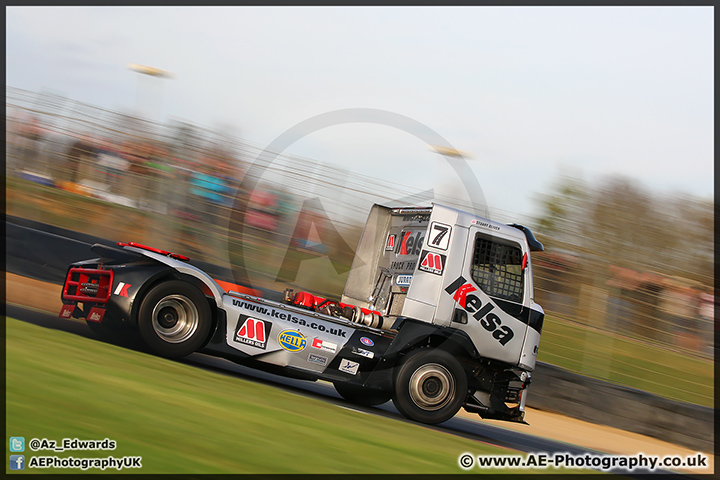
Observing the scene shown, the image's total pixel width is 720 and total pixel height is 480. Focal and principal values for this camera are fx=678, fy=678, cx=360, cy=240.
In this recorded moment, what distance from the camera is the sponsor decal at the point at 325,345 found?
7.84m

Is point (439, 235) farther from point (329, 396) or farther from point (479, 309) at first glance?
point (329, 396)

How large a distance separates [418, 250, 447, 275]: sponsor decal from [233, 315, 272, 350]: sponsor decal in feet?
6.42

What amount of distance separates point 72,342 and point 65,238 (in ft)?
11.4

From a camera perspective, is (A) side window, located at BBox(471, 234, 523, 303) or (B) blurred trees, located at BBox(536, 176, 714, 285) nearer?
(A) side window, located at BBox(471, 234, 523, 303)

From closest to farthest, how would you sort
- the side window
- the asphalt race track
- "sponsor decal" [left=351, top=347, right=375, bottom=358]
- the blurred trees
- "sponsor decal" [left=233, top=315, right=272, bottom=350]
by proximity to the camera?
"sponsor decal" [left=233, top=315, right=272, bottom=350]
"sponsor decal" [left=351, top=347, right=375, bottom=358]
the side window
the asphalt race track
the blurred trees

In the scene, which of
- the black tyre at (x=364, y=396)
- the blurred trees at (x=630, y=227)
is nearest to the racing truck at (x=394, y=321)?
the black tyre at (x=364, y=396)

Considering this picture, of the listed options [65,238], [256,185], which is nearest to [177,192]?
[256,185]

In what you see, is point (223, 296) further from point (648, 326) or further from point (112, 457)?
point (648, 326)

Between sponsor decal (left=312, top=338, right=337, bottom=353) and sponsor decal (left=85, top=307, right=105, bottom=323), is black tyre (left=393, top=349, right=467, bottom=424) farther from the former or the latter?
sponsor decal (left=85, top=307, right=105, bottom=323)

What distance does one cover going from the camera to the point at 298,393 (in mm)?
8297

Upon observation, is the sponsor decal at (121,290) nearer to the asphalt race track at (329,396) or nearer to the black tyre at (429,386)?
the asphalt race track at (329,396)

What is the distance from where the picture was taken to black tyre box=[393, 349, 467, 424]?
7.96m

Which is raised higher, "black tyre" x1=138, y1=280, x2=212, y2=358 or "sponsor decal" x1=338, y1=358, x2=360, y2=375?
"black tyre" x1=138, y1=280, x2=212, y2=358

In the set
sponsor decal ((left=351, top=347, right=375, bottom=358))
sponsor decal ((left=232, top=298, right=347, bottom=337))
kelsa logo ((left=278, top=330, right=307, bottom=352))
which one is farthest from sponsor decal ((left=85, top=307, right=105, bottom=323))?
sponsor decal ((left=351, top=347, right=375, bottom=358))
